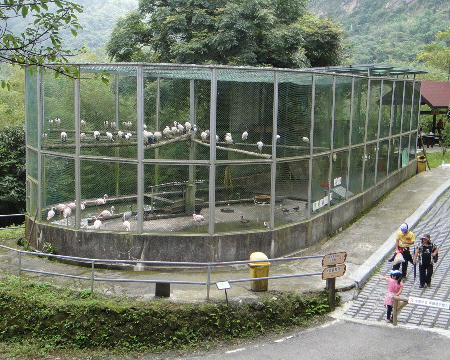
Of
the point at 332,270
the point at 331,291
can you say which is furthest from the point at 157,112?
the point at 331,291

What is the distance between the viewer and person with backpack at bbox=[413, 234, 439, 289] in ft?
36.7

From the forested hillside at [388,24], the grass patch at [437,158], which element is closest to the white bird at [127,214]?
the grass patch at [437,158]

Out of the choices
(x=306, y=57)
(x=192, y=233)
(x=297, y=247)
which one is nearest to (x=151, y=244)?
(x=192, y=233)

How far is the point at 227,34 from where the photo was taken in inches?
917

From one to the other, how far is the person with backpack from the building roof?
21.9 m

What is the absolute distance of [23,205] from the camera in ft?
82.7

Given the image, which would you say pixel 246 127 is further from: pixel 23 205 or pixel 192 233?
pixel 23 205

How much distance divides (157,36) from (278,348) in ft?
62.4

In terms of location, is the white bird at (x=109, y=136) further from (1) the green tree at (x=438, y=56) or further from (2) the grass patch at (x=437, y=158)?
(1) the green tree at (x=438, y=56)

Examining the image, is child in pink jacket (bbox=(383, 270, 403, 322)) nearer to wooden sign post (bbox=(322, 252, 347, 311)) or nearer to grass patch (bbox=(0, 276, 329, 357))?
wooden sign post (bbox=(322, 252, 347, 311))

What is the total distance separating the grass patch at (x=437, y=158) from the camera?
90.9 feet

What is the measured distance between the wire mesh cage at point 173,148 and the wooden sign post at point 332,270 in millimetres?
2375

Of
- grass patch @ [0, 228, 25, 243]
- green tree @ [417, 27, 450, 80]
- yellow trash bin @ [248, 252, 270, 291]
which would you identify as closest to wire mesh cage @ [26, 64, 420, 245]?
yellow trash bin @ [248, 252, 270, 291]

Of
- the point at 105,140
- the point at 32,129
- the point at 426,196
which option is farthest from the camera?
the point at 426,196
